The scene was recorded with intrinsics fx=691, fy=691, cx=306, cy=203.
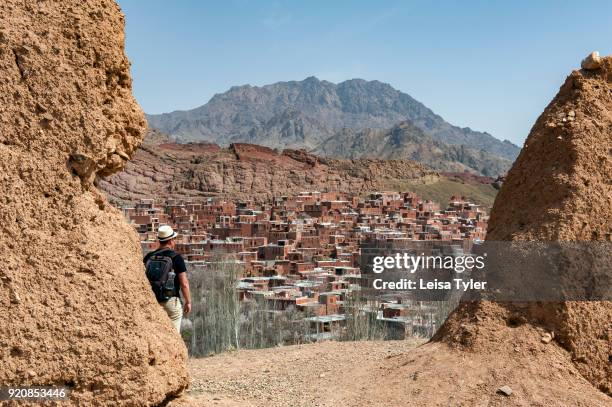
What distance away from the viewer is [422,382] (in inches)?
229

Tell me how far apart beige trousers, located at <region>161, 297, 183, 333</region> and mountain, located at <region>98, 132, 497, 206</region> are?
203ft

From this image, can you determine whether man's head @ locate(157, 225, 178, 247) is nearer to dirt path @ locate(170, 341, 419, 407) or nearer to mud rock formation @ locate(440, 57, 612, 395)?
dirt path @ locate(170, 341, 419, 407)

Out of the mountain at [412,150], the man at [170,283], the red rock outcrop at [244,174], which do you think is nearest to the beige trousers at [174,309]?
the man at [170,283]

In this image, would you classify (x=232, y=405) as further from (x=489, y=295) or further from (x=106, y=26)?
(x=106, y=26)

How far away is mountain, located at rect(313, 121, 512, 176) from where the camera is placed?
470 ft

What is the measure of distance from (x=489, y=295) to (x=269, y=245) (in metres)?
38.9

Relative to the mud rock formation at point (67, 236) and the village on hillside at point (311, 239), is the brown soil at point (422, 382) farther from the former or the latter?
the village on hillside at point (311, 239)

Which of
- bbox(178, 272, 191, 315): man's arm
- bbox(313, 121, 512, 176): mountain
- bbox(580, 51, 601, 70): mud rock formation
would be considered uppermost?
bbox(313, 121, 512, 176): mountain

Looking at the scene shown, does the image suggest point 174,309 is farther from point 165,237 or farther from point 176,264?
point 165,237

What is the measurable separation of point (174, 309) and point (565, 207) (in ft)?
11.6

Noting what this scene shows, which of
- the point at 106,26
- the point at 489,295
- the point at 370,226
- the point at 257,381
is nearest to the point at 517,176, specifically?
the point at 489,295

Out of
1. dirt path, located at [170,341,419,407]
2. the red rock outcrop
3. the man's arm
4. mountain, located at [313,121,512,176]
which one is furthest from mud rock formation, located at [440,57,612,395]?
mountain, located at [313,121,512,176]

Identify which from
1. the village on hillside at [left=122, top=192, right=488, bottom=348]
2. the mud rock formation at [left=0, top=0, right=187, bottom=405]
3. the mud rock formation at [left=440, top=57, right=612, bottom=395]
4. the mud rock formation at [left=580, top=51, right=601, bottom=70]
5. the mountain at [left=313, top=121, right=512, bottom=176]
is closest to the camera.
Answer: the mud rock formation at [left=0, top=0, right=187, bottom=405]

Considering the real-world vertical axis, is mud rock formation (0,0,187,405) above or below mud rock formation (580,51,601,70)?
below
